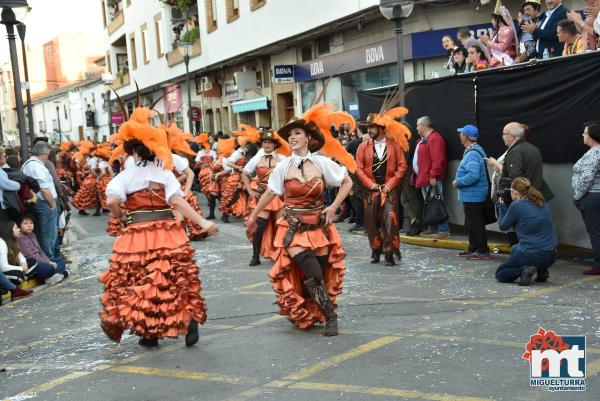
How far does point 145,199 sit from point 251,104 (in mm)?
21242

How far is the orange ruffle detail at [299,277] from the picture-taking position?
264 inches

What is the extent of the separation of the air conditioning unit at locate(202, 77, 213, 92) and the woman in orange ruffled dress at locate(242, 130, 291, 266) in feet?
69.7

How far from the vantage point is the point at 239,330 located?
271 inches

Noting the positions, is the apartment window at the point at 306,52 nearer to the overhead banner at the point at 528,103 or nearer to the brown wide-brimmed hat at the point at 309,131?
the overhead banner at the point at 528,103

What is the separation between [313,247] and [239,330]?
101 centimetres

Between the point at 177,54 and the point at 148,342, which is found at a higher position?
the point at 177,54

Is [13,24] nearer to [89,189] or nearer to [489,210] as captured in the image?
→ [489,210]

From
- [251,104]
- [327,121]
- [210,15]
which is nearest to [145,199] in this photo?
[327,121]

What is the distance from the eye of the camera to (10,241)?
9312 mm

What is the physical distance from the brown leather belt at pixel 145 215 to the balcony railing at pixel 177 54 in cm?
2526

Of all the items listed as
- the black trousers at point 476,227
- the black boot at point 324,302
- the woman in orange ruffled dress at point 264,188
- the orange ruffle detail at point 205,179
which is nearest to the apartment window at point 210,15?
the orange ruffle detail at point 205,179

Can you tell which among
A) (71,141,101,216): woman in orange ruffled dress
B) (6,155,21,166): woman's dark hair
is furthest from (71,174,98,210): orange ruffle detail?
(6,155,21,166): woman's dark hair

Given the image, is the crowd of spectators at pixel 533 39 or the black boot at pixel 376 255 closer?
the black boot at pixel 376 255

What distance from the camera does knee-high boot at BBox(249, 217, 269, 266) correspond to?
10.2 metres
